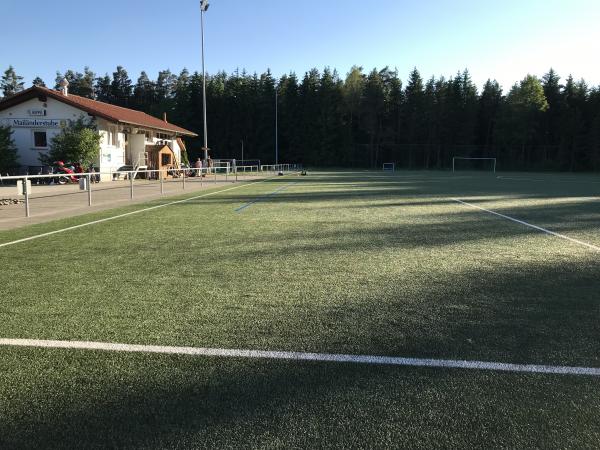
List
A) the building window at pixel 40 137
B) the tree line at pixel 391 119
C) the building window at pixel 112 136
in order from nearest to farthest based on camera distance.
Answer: the building window at pixel 40 137, the building window at pixel 112 136, the tree line at pixel 391 119

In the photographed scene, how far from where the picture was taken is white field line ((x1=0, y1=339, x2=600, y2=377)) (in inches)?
129

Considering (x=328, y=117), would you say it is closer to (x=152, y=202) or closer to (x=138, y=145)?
(x=138, y=145)

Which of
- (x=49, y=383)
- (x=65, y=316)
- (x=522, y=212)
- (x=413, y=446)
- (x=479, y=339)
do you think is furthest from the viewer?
Answer: (x=522, y=212)

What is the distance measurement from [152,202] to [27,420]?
1489 cm

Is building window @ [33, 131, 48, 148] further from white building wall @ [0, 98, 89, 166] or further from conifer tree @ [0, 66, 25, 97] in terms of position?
conifer tree @ [0, 66, 25, 97]

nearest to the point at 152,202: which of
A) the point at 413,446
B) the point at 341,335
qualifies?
the point at 341,335

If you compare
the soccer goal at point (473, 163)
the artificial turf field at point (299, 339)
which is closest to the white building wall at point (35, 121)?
the artificial turf field at point (299, 339)

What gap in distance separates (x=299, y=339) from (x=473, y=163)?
77.9 metres

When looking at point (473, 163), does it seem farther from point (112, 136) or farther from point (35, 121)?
point (35, 121)

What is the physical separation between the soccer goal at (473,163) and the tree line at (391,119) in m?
1.77

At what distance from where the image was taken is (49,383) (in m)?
3.06

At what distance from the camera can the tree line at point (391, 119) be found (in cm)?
7356

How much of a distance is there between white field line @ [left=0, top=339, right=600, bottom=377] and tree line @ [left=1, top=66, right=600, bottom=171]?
7467cm

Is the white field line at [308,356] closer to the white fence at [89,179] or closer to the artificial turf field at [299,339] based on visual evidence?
the artificial turf field at [299,339]
